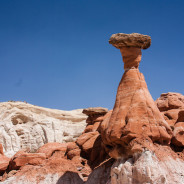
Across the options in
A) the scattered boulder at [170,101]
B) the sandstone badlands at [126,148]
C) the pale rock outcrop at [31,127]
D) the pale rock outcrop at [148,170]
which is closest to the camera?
the pale rock outcrop at [148,170]

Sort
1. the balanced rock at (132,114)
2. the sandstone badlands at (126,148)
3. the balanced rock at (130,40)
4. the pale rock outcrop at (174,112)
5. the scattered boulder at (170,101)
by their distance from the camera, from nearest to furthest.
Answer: the sandstone badlands at (126,148)
the balanced rock at (132,114)
the pale rock outcrop at (174,112)
the balanced rock at (130,40)
the scattered boulder at (170,101)

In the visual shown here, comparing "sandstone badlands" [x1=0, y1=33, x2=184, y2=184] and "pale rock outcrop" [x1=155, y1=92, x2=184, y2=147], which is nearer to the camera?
"sandstone badlands" [x1=0, y1=33, x2=184, y2=184]

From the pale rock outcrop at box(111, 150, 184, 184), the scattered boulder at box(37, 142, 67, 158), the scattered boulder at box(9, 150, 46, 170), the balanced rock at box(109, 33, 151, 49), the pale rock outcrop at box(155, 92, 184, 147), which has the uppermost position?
the balanced rock at box(109, 33, 151, 49)

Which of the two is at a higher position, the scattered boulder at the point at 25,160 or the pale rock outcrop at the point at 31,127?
the pale rock outcrop at the point at 31,127

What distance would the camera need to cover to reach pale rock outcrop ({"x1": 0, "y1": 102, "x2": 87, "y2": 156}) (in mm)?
26392

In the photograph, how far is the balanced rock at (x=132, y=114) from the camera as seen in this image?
11852 millimetres

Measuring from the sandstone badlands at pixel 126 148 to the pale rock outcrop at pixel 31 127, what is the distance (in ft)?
23.9

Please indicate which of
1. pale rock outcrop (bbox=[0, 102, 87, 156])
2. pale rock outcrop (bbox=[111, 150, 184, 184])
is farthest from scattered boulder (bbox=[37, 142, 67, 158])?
pale rock outcrop (bbox=[0, 102, 87, 156])

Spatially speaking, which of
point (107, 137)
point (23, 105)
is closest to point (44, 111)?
point (23, 105)

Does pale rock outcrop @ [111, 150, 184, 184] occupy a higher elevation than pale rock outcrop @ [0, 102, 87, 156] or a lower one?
lower

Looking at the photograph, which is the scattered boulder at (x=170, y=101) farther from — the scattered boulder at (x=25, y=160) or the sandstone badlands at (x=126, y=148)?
the scattered boulder at (x=25, y=160)

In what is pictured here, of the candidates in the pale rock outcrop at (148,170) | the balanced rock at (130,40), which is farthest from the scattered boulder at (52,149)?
the balanced rock at (130,40)

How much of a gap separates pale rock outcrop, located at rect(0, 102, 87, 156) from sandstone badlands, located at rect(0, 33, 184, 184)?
7292mm

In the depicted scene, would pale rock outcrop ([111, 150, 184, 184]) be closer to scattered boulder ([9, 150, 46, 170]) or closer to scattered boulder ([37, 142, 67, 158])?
scattered boulder ([9, 150, 46, 170])
